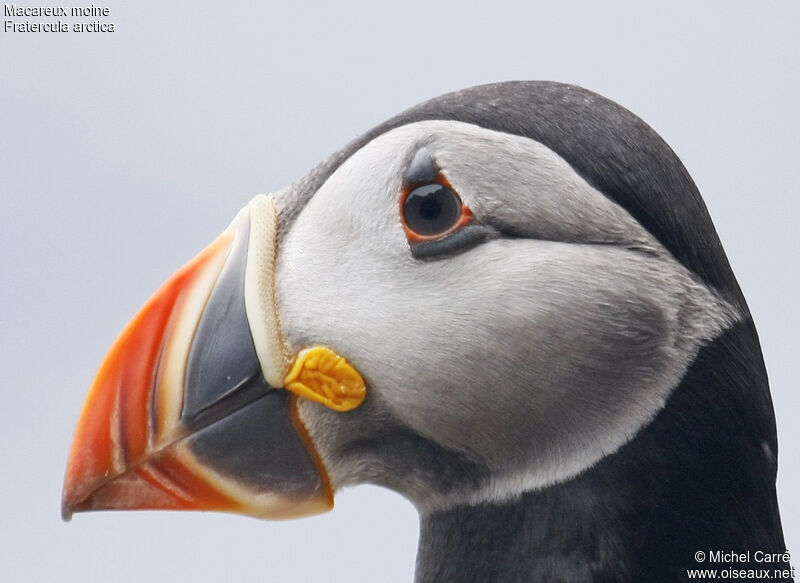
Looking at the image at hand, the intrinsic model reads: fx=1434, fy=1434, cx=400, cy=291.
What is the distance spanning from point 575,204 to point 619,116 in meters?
0.28

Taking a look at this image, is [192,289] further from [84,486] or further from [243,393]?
[84,486]

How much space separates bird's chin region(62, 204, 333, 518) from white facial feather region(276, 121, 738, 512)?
143 mm

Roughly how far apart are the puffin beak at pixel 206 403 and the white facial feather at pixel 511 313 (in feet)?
0.28

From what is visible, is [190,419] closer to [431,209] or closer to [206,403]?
[206,403]

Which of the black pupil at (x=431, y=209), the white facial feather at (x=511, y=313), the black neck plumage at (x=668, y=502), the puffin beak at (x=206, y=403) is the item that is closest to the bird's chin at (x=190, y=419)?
the puffin beak at (x=206, y=403)

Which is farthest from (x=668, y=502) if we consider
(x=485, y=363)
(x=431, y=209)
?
(x=431, y=209)

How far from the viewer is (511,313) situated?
2.96 meters

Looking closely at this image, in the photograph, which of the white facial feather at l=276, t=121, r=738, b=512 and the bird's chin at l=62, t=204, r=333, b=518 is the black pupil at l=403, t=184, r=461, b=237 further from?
the bird's chin at l=62, t=204, r=333, b=518

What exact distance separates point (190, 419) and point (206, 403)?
0.05 metres

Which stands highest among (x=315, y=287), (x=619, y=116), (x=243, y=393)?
(x=619, y=116)

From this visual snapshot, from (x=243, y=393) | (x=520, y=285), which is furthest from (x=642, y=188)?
(x=243, y=393)

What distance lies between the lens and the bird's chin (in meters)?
3.10

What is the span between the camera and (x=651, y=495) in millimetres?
3006

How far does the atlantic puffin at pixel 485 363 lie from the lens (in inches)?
118
